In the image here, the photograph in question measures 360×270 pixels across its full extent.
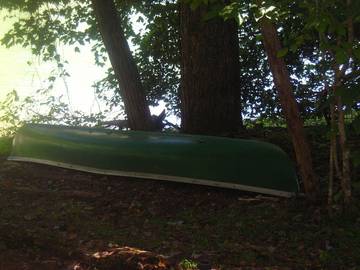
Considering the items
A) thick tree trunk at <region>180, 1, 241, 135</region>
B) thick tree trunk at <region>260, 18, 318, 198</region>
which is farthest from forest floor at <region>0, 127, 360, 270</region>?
thick tree trunk at <region>180, 1, 241, 135</region>

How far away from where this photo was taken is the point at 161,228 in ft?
15.0

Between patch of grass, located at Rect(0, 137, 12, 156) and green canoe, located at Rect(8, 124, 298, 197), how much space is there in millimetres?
309

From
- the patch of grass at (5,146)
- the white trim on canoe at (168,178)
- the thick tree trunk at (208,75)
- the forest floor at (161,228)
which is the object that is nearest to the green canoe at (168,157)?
the white trim on canoe at (168,178)

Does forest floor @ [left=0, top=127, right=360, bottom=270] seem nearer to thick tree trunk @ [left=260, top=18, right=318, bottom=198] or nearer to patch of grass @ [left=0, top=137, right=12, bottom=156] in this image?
thick tree trunk @ [left=260, top=18, right=318, bottom=198]

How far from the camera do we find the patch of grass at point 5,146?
23.4ft

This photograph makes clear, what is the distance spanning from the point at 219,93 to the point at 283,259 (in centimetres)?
297

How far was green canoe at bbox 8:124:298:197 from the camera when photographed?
5.26 m

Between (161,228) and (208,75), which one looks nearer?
(161,228)

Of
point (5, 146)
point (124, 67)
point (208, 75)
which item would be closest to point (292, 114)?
point (208, 75)

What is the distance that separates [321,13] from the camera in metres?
3.21

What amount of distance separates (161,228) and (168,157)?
4.00ft

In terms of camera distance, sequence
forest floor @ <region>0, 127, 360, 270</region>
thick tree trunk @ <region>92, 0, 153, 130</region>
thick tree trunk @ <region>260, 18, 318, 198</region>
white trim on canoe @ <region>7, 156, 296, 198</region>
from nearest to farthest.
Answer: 1. forest floor @ <region>0, 127, 360, 270</region>
2. thick tree trunk @ <region>260, 18, 318, 198</region>
3. white trim on canoe @ <region>7, 156, 296, 198</region>
4. thick tree trunk @ <region>92, 0, 153, 130</region>

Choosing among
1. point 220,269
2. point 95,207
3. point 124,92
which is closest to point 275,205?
point 220,269

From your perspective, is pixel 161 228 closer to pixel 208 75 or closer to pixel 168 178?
pixel 168 178
